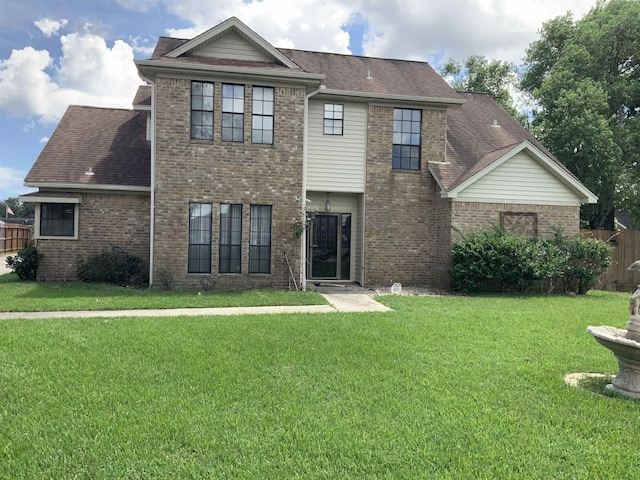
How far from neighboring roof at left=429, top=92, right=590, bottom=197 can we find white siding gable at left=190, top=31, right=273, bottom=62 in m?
6.28

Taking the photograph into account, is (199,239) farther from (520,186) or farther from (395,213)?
(520,186)

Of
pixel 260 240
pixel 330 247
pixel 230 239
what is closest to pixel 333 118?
pixel 330 247

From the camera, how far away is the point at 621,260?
1560 centimetres

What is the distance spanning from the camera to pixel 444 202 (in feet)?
47.4

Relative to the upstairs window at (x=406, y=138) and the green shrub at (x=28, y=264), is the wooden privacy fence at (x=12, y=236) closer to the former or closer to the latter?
the green shrub at (x=28, y=264)

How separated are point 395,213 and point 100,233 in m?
8.84

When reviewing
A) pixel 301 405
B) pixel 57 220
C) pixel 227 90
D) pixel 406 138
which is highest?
pixel 227 90

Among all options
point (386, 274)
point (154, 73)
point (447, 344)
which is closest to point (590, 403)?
point (447, 344)

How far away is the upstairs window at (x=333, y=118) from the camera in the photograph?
1447 cm

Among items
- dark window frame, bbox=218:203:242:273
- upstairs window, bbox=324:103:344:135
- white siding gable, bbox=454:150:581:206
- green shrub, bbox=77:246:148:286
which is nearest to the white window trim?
green shrub, bbox=77:246:148:286

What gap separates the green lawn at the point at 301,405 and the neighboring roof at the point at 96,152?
670cm

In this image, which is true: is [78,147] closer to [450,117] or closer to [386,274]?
[386,274]

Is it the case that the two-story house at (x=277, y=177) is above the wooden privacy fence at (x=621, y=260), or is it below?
above

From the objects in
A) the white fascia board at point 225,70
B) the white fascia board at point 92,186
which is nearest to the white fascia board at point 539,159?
the white fascia board at point 225,70
